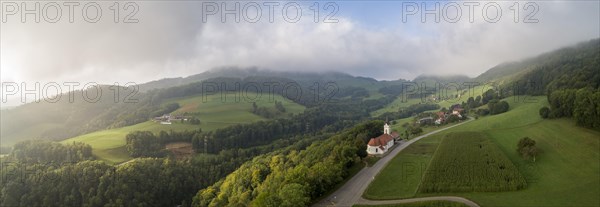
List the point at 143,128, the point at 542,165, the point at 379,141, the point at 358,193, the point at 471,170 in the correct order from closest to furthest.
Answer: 1. the point at 358,193
2. the point at 471,170
3. the point at 542,165
4. the point at 379,141
5. the point at 143,128

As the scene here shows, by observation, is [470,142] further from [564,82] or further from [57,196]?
[57,196]

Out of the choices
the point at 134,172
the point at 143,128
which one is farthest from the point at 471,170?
the point at 143,128

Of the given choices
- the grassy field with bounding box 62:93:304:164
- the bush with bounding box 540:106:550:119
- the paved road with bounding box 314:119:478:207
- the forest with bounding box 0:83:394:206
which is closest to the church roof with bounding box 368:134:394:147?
the forest with bounding box 0:83:394:206

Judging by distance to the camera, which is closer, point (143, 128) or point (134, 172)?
point (134, 172)

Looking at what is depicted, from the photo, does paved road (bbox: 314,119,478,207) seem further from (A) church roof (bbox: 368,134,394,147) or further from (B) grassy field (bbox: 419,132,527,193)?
(A) church roof (bbox: 368,134,394,147)

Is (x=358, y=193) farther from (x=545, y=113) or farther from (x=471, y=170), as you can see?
(x=545, y=113)

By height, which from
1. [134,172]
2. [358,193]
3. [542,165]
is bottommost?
[134,172]
